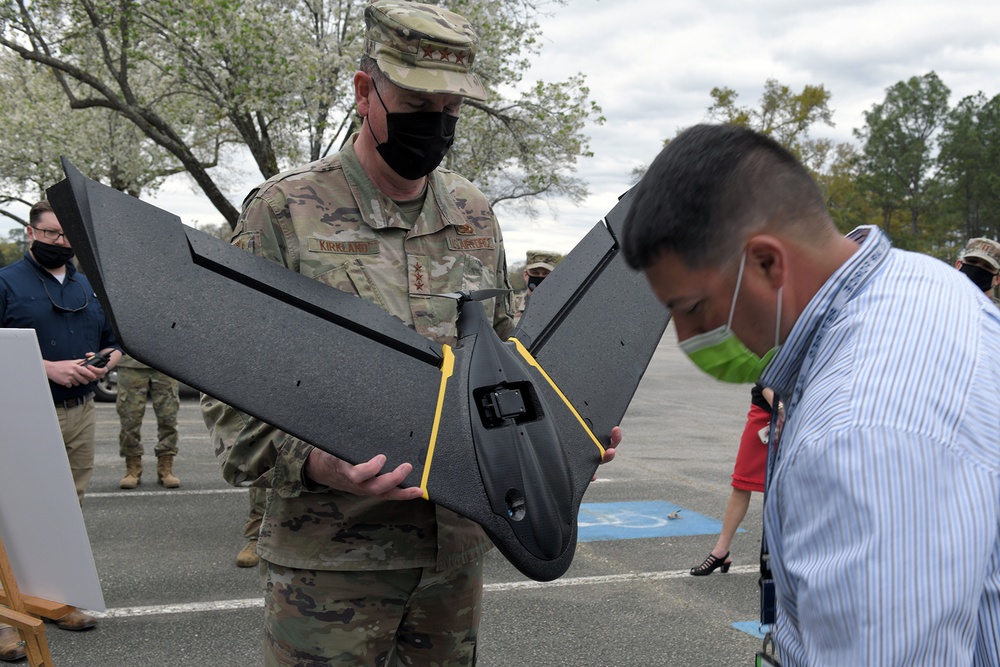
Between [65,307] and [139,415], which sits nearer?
[65,307]

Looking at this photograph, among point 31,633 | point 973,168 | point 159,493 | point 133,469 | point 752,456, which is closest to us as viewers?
point 31,633

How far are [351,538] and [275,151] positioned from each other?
1402 cm

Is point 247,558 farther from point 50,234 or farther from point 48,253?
point 50,234

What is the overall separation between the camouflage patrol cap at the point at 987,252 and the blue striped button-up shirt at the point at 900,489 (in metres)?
5.13

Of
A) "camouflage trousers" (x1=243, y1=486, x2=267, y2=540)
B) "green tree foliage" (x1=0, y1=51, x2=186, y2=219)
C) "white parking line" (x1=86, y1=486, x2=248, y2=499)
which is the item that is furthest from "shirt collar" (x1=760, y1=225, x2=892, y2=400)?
"green tree foliage" (x1=0, y1=51, x2=186, y2=219)

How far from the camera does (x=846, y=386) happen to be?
86 cm

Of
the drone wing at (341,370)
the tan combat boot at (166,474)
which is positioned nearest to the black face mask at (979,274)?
the drone wing at (341,370)

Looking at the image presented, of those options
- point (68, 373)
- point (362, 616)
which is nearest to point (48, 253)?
point (68, 373)

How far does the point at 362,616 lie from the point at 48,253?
4.20 metres

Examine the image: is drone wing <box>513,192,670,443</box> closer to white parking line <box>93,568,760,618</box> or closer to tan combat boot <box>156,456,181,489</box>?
white parking line <box>93,568,760,618</box>

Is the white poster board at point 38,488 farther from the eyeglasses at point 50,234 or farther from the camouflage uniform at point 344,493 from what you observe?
the eyeglasses at point 50,234

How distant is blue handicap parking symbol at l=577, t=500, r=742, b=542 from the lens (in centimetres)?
600

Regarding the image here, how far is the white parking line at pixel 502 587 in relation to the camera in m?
4.38

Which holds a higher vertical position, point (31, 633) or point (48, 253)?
point (48, 253)
